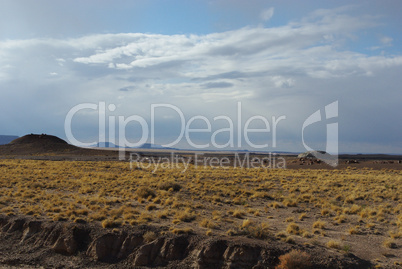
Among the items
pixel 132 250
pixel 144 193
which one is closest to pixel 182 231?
pixel 132 250

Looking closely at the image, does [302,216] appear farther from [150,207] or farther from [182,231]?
[150,207]

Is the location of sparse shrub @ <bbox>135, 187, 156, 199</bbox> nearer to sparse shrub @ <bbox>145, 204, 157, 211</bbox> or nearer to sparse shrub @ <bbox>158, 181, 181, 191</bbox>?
sparse shrub @ <bbox>158, 181, 181, 191</bbox>

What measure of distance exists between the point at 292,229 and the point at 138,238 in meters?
6.87

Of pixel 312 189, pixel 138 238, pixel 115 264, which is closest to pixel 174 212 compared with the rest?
pixel 138 238

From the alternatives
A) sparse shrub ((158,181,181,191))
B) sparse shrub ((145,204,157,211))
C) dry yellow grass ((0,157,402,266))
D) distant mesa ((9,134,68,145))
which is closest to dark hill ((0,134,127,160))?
distant mesa ((9,134,68,145))

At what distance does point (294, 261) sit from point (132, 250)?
6.33 meters

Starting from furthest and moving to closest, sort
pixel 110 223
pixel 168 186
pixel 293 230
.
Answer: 1. pixel 168 186
2. pixel 110 223
3. pixel 293 230

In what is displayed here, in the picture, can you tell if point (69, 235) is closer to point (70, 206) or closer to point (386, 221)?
point (70, 206)

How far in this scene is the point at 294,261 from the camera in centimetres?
1153

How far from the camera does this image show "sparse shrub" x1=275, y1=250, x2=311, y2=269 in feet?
37.7

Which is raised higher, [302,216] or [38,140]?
[38,140]

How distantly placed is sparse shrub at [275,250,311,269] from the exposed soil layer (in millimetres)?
424

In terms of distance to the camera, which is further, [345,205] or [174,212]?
[345,205]

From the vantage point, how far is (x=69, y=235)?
48.9 ft
